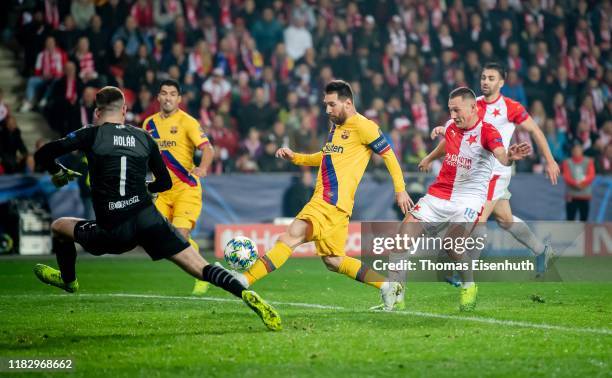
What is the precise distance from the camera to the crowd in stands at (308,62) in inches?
812

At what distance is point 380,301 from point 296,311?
4.63ft

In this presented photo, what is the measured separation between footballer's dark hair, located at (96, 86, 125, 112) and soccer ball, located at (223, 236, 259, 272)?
10.8 feet

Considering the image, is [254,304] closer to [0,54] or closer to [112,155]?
[112,155]

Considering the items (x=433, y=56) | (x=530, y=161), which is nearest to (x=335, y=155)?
(x=530, y=161)

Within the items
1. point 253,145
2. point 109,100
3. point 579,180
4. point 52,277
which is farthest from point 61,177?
point 579,180

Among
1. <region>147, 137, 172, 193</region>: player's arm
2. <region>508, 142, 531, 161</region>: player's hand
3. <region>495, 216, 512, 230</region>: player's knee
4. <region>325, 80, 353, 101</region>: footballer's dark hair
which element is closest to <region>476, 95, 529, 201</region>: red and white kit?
<region>495, 216, 512, 230</region>: player's knee

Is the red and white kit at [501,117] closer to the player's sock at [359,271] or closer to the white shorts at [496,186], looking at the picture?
the white shorts at [496,186]

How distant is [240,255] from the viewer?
38.0 ft

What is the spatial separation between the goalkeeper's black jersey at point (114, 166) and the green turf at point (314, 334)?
3.54 feet

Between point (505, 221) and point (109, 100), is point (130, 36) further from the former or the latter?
point (109, 100)

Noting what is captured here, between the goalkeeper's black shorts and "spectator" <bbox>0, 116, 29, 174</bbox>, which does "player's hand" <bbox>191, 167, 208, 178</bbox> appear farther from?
"spectator" <bbox>0, 116, 29, 174</bbox>

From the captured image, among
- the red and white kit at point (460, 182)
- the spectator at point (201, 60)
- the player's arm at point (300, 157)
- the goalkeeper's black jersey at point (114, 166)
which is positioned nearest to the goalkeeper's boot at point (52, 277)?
the goalkeeper's black jersey at point (114, 166)

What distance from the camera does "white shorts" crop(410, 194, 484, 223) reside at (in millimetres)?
10633

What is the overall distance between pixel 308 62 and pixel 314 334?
14.8 m
